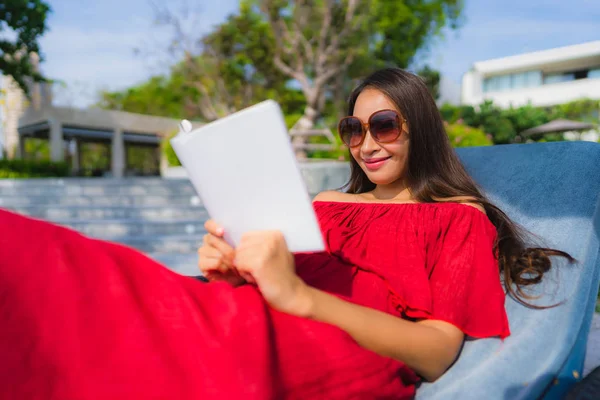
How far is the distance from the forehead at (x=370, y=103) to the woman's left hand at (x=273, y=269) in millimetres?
841

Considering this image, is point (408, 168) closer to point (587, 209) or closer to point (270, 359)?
point (587, 209)

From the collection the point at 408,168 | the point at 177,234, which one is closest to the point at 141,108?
the point at 177,234

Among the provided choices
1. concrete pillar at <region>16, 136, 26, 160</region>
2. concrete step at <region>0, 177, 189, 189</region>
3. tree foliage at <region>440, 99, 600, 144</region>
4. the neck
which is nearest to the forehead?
the neck

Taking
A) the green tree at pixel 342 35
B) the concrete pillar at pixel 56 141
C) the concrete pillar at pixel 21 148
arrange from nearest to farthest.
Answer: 1. the green tree at pixel 342 35
2. the concrete pillar at pixel 56 141
3. the concrete pillar at pixel 21 148

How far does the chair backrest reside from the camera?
4.07ft

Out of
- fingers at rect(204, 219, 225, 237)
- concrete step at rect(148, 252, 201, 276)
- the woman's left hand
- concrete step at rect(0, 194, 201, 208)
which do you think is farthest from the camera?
concrete step at rect(0, 194, 201, 208)

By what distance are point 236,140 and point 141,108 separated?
96.9 ft

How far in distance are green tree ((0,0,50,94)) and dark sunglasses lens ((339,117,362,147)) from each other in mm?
13221

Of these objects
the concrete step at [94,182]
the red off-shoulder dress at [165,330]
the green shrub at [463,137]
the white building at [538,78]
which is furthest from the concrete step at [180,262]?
the white building at [538,78]

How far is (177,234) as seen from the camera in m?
6.09

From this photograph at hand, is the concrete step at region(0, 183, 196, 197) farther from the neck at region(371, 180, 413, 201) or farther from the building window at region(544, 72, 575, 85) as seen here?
the building window at region(544, 72, 575, 85)

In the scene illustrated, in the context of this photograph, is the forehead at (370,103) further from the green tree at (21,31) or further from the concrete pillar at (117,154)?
the concrete pillar at (117,154)

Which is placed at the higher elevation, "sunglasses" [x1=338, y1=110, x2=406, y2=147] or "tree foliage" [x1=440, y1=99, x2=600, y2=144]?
"tree foliage" [x1=440, y1=99, x2=600, y2=144]

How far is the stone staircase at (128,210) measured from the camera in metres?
5.77
